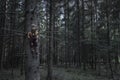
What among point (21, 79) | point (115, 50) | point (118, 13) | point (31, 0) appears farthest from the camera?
point (118, 13)

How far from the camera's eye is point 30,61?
13.9 ft

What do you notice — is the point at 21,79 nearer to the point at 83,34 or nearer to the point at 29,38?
the point at 29,38

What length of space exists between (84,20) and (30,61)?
2277 centimetres

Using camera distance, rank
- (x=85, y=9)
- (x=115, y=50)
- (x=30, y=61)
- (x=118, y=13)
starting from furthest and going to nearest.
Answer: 1. (x=85, y=9)
2. (x=118, y=13)
3. (x=115, y=50)
4. (x=30, y=61)

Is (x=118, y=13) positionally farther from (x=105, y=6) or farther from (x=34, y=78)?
(x=34, y=78)

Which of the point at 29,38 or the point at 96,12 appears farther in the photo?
the point at 96,12

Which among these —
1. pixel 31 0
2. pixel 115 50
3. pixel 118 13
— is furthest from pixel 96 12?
pixel 31 0

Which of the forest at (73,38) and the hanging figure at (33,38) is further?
the forest at (73,38)

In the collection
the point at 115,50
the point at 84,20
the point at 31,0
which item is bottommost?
the point at 115,50

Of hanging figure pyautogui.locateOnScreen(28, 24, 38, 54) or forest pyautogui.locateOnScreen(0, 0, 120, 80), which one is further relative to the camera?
forest pyautogui.locateOnScreen(0, 0, 120, 80)

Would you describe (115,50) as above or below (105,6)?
below

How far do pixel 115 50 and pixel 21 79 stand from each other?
10107 millimetres

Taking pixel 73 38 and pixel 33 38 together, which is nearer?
pixel 33 38

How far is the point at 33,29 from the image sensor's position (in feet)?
14.0
